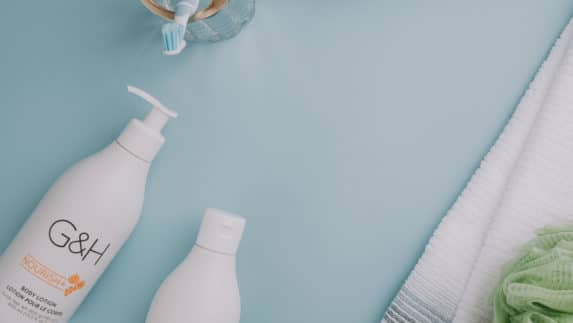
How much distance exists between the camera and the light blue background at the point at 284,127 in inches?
21.9

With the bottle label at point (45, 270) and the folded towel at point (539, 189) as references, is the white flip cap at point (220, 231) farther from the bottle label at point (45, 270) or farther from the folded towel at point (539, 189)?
the folded towel at point (539, 189)

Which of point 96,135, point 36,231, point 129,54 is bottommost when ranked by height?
point 36,231

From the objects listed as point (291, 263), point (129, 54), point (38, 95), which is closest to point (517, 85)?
point (291, 263)

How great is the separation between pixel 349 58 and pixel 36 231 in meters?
0.39

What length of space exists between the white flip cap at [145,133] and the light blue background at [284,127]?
0.06 metres

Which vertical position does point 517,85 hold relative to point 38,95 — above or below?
above

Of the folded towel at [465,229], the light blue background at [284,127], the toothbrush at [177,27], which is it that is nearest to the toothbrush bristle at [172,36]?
the toothbrush at [177,27]

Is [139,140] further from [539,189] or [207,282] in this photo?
[539,189]

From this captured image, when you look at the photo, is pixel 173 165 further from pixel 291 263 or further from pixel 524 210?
pixel 524 210

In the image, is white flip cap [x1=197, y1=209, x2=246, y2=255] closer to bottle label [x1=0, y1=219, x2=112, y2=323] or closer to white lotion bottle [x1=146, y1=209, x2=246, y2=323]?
white lotion bottle [x1=146, y1=209, x2=246, y2=323]

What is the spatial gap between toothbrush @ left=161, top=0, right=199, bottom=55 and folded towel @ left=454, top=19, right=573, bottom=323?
0.37 meters

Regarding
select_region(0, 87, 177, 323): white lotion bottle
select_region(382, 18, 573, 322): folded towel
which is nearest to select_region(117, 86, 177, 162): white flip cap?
select_region(0, 87, 177, 323): white lotion bottle

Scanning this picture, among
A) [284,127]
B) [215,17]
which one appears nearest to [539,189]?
[284,127]

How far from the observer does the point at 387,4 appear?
1.83ft
